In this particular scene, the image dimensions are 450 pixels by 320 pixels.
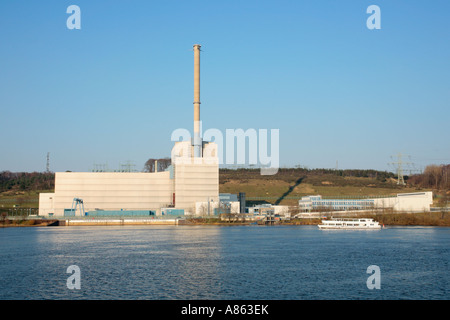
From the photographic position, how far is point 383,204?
376 feet

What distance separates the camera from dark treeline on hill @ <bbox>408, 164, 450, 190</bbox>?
157325 mm

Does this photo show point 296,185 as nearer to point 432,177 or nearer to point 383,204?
point 432,177

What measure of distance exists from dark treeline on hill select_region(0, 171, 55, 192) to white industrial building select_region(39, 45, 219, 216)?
185 ft

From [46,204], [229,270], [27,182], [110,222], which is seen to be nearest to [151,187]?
[110,222]

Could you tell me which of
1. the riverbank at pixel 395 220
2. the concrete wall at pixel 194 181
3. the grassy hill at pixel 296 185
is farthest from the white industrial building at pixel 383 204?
the concrete wall at pixel 194 181

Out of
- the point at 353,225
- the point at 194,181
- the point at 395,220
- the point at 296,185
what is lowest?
the point at 353,225

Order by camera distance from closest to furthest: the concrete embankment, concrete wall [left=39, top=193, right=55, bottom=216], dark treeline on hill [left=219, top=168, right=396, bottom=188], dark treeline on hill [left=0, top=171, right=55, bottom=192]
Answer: the concrete embankment < concrete wall [left=39, top=193, right=55, bottom=216] < dark treeline on hill [left=0, top=171, right=55, bottom=192] < dark treeline on hill [left=219, top=168, right=396, bottom=188]

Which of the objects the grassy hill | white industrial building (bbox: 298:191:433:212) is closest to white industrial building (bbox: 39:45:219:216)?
white industrial building (bbox: 298:191:433:212)

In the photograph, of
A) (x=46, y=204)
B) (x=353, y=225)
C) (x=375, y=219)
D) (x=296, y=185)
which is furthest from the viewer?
(x=296, y=185)

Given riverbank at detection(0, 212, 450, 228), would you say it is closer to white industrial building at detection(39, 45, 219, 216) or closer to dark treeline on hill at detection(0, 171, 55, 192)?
white industrial building at detection(39, 45, 219, 216)

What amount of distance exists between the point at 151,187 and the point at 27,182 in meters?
78.6

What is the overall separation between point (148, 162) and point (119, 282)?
16821cm

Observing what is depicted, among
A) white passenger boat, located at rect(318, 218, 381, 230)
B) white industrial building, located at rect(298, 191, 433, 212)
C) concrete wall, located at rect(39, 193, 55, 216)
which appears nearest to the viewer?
white passenger boat, located at rect(318, 218, 381, 230)
